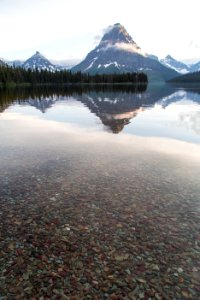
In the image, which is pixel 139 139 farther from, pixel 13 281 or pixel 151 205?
pixel 13 281

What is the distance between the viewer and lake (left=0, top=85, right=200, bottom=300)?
955 centimetres

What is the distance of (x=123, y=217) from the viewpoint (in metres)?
14.0

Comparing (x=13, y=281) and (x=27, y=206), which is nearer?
(x=13, y=281)

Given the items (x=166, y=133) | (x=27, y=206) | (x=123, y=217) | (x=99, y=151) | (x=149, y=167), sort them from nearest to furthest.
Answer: (x=123, y=217) → (x=27, y=206) → (x=149, y=167) → (x=99, y=151) → (x=166, y=133)

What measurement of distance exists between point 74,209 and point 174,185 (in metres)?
7.60

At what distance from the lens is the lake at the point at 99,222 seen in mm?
9547

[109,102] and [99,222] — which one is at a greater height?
[109,102]

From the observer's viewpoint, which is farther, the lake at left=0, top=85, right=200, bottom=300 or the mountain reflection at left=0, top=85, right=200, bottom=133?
the mountain reflection at left=0, top=85, right=200, bottom=133

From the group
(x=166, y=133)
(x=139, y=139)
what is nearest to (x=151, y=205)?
(x=139, y=139)

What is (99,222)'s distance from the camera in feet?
44.3

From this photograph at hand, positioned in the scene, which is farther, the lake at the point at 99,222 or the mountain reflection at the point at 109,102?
the mountain reflection at the point at 109,102

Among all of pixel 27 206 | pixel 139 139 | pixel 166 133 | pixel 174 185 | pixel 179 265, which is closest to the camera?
pixel 179 265

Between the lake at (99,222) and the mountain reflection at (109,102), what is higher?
the mountain reflection at (109,102)

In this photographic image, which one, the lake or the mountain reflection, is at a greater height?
the mountain reflection
